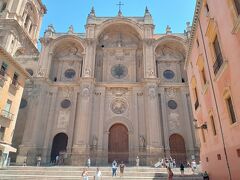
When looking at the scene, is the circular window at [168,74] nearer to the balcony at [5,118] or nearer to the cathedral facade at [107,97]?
the cathedral facade at [107,97]

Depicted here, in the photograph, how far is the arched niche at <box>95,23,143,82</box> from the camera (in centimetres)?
2658

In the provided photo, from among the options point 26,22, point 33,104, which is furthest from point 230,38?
point 26,22

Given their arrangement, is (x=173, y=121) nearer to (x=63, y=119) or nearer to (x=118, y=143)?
(x=118, y=143)

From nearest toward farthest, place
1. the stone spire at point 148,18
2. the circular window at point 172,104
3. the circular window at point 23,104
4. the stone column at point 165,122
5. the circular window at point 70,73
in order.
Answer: the stone column at point 165,122
the circular window at point 23,104
the circular window at point 172,104
the circular window at point 70,73
the stone spire at point 148,18

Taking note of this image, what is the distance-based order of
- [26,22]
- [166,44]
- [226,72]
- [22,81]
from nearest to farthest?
1. [226,72]
2. [22,81]
3. [166,44]
4. [26,22]

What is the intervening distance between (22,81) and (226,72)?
18659 mm

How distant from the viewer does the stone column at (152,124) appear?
20906 mm

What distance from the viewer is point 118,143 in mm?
22922

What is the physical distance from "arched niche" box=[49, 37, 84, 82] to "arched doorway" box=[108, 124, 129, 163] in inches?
332

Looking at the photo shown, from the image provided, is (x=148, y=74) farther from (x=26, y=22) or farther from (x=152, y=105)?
(x=26, y=22)

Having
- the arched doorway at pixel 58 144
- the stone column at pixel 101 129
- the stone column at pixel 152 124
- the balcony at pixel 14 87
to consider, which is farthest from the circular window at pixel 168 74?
the balcony at pixel 14 87

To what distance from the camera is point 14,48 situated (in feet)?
86.7

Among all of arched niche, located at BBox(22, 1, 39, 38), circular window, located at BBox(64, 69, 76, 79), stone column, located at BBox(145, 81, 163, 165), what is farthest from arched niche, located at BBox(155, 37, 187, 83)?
arched niche, located at BBox(22, 1, 39, 38)

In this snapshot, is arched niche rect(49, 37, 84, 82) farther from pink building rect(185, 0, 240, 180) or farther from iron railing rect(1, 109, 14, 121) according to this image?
pink building rect(185, 0, 240, 180)
